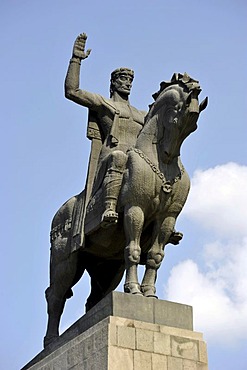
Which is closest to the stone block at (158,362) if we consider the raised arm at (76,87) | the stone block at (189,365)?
the stone block at (189,365)

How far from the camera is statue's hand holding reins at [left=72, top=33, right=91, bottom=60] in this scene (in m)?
14.9

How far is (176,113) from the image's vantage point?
13.5 m

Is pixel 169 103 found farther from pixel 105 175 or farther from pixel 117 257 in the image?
pixel 117 257

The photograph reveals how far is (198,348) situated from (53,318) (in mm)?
2681

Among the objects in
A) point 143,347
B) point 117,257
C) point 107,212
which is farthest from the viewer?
point 117,257

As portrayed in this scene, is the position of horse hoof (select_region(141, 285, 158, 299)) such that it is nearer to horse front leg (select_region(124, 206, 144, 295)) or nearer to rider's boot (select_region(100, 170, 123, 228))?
horse front leg (select_region(124, 206, 144, 295))

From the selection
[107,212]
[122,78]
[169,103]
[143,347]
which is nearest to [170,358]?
[143,347]

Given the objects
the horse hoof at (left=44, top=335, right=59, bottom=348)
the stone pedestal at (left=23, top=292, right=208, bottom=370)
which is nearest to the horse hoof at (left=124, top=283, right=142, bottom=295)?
the stone pedestal at (left=23, top=292, right=208, bottom=370)

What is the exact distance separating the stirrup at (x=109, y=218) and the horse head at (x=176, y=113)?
106cm

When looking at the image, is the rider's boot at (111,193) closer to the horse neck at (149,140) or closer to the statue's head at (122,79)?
the horse neck at (149,140)

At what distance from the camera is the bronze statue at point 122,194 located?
44.0ft

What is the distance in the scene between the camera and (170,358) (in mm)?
12750

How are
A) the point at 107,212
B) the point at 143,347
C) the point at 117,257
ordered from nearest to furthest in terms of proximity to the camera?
the point at 143,347, the point at 107,212, the point at 117,257

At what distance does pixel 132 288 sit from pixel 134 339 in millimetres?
842
